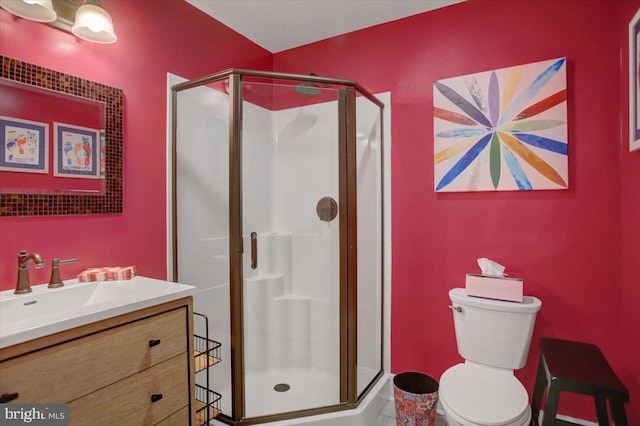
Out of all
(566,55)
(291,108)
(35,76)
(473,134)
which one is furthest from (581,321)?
(35,76)

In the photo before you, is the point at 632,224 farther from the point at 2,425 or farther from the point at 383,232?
the point at 2,425

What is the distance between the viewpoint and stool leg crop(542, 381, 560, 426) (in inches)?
54.2

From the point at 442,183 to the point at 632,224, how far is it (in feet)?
3.08

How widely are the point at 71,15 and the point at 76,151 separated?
2.01ft

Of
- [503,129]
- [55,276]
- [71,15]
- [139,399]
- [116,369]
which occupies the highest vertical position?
[71,15]

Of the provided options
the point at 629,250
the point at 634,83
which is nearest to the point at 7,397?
the point at 629,250

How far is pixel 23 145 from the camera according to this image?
142 cm

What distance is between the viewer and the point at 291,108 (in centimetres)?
230

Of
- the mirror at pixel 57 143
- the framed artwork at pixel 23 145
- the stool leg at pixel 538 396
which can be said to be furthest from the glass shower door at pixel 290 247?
the stool leg at pixel 538 396

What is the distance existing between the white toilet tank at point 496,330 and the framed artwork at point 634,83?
91cm

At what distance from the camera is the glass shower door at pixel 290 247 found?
6.66 ft

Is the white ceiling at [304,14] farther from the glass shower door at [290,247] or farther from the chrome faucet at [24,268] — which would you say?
the chrome faucet at [24,268]

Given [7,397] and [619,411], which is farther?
[619,411]

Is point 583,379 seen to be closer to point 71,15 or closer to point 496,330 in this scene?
point 496,330
